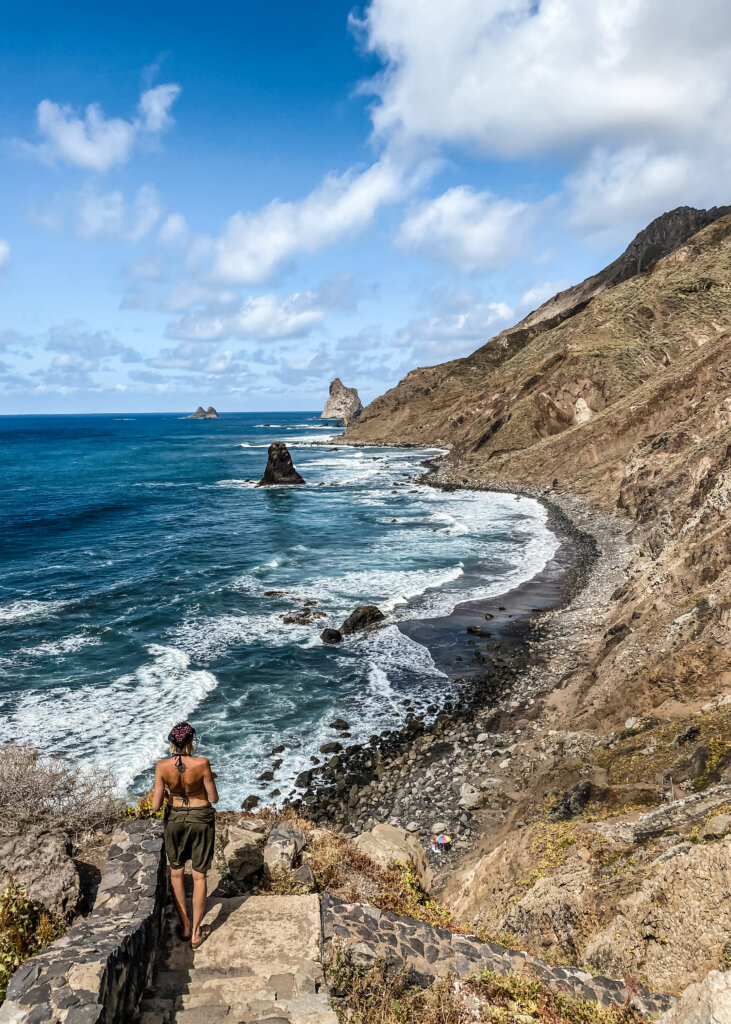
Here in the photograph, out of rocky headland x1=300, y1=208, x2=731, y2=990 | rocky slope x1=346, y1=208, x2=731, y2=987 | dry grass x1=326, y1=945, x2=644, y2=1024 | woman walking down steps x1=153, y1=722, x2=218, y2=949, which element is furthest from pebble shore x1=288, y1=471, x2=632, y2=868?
woman walking down steps x1=153, y1=722, x2=218, y2=949

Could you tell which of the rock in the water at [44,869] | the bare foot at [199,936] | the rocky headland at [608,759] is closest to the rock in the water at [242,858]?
the bare foot at [199,936]

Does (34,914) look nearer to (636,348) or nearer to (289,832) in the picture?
(289,832)

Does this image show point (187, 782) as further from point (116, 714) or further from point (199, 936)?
point (116, 714)

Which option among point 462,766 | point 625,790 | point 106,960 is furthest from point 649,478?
point 106,960

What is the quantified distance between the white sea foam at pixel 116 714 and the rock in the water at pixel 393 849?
9.46 meters

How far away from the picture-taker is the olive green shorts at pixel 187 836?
6945 millimetres

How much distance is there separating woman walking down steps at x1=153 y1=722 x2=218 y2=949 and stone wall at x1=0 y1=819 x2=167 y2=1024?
1.14ft

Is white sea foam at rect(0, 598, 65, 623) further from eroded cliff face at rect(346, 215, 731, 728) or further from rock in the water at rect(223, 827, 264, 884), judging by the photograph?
eroded cliff face at rect(346, 215, 731, 728)

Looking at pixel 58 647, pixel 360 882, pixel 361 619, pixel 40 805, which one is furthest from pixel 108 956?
pixel 58 647

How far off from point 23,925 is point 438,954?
16.7ft

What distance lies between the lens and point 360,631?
2819 centimetres

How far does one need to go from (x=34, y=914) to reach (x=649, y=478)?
45.9 metres

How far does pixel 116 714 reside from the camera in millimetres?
20938

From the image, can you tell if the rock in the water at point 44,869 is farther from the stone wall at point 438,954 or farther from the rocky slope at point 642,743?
the rocky slope at point 642,743
